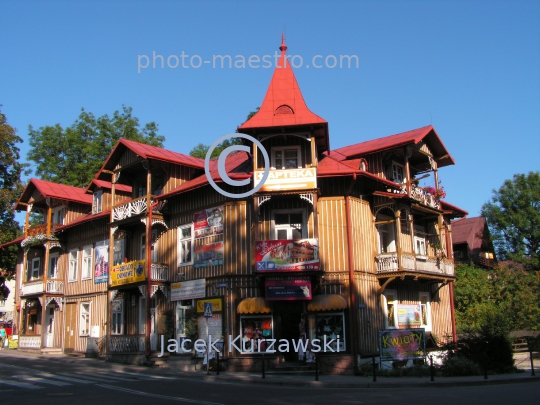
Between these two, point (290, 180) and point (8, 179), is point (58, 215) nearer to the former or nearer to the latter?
point (8, 179)

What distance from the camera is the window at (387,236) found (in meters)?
26.4

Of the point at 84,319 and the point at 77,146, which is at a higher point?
the point at 77,146

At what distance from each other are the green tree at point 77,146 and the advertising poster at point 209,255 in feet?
78.9

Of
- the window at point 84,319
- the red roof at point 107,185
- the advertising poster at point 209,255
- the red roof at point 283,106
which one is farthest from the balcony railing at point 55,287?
the red roof at point 283,106

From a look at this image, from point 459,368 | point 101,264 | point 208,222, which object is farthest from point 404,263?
point 101,264

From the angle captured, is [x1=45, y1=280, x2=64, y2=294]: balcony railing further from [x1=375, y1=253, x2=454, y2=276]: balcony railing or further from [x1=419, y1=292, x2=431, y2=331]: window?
[x1=419, y1=292, x2=431, y2=331]: window

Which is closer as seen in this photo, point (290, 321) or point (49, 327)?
point (290, 321)

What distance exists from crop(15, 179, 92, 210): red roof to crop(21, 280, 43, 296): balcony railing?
5370 millimetres

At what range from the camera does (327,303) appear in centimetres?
2267

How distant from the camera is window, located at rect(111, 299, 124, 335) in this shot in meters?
29.7

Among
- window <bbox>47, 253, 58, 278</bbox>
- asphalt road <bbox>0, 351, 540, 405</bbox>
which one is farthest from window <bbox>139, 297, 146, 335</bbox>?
window <bbox>47, 253, 58, 278</bbox>

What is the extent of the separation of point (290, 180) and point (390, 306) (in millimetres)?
7786

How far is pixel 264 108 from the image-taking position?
81.7 feet

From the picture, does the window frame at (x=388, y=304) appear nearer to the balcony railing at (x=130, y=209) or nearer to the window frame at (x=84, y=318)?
the balcony railing at (x=130, y=209)
